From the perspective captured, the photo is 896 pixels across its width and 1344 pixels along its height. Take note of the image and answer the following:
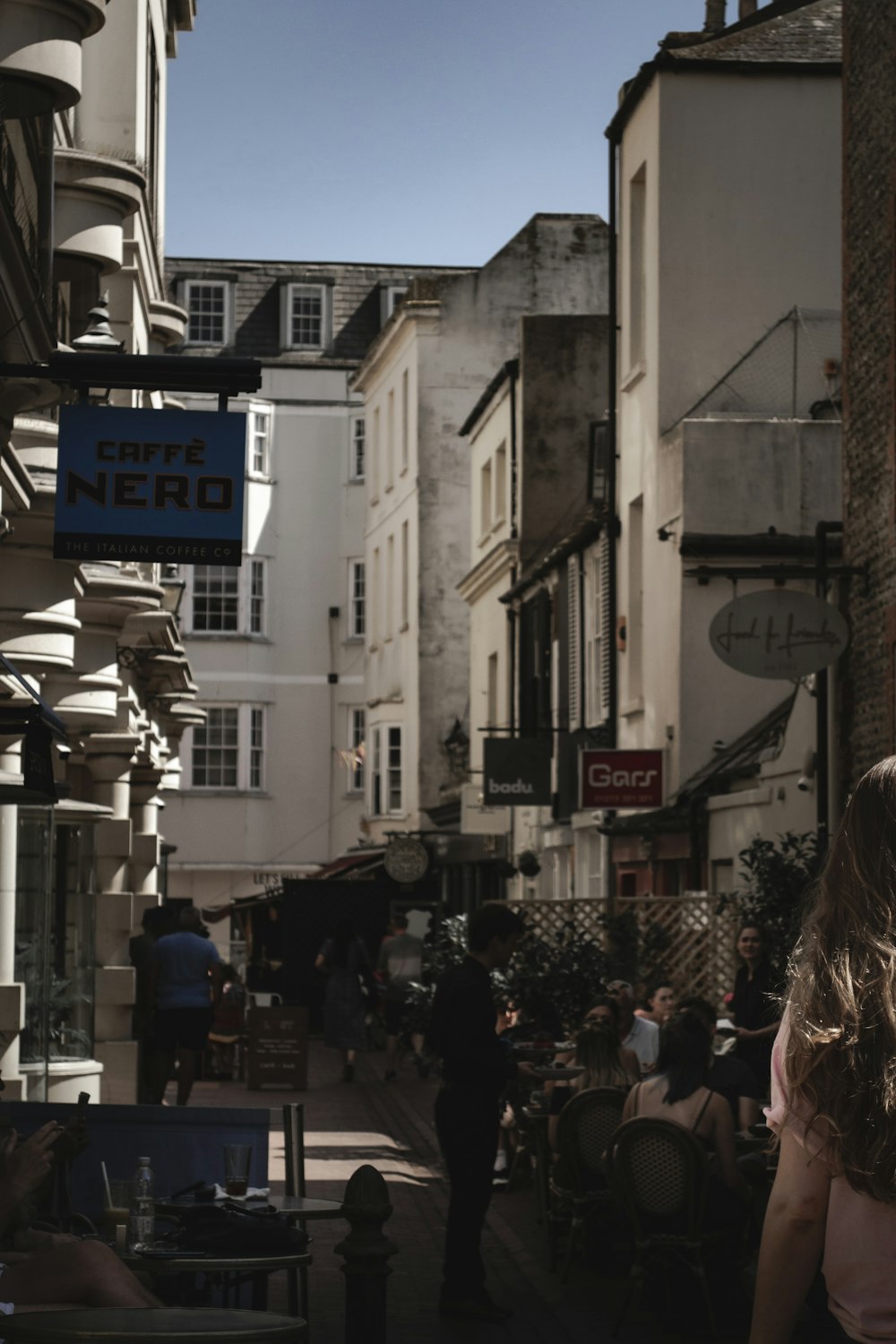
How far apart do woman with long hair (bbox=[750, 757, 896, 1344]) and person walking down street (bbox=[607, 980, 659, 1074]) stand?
35.9ft

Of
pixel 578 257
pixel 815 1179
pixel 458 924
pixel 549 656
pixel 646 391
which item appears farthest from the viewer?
pixel 578 257

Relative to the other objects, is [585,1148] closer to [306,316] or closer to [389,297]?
[306,316]

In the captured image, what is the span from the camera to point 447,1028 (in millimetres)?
10500

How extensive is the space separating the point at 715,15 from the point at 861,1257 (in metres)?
29.3

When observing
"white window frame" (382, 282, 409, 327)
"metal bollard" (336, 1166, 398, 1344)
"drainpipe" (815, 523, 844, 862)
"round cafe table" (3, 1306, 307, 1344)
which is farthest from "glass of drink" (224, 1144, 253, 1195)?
"white window frame" (382, 282, 409, 327)

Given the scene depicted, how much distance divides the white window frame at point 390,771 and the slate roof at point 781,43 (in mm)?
21762

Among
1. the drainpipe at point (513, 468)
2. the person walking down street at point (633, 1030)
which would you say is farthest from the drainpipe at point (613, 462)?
the person walking down street at point (633, 1030)

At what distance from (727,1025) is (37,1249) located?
897 centimetres

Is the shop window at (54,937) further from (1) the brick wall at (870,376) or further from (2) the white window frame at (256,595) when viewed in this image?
(2) the white window frame at (256,595)

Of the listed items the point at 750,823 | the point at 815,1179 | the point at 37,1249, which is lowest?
the point at 37,1249

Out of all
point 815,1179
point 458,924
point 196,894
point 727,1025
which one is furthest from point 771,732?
point 196,894

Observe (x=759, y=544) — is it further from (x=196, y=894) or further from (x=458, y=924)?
(x=196, y=894)

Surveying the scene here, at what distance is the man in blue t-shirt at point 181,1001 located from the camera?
1858 centimetres

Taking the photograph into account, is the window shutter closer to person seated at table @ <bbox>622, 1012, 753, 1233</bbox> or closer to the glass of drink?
person seated at table @ <bbox>622, 1012, 753, 1233</bbox>
